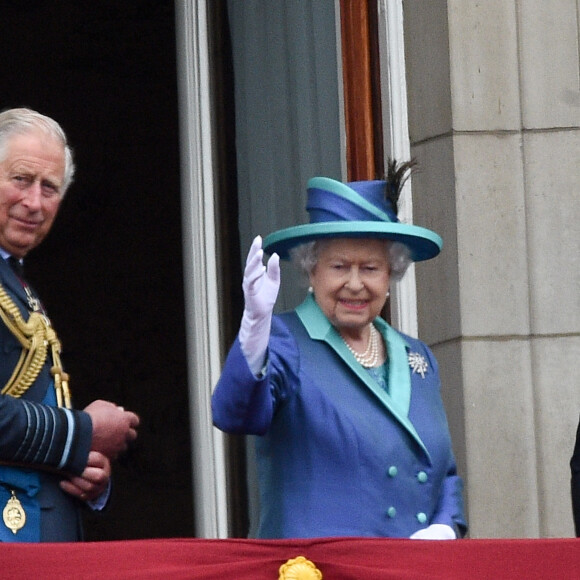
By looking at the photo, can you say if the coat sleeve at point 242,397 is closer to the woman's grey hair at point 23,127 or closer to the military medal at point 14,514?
the military medal at point 14,514

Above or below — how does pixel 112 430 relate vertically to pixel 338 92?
below

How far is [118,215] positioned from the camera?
10.1 metres

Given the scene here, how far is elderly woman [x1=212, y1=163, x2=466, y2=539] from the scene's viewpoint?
4367 millimetres

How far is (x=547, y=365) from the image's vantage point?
19.1 ft

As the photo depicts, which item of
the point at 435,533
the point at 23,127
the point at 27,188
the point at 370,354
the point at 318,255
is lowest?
the point at 435,533

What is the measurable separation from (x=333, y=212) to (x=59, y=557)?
1.25 m

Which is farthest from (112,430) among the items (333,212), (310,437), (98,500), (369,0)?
(369,0)

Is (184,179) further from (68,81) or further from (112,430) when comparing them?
(68,81)

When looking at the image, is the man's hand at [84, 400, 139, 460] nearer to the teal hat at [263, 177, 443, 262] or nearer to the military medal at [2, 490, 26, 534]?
the military medal at [2, 490, 26, 534]

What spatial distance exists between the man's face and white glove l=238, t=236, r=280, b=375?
1.71 feet

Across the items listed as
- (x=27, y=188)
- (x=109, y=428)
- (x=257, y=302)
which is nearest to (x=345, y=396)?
(x=257, y=302)

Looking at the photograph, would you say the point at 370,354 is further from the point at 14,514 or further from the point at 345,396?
the point at 14,514

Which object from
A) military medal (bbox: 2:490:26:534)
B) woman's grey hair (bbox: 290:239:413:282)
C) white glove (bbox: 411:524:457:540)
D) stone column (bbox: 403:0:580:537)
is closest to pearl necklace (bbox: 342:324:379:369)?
woman's grey hair (bbox: 290:239:413:282)

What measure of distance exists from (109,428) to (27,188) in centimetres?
58
